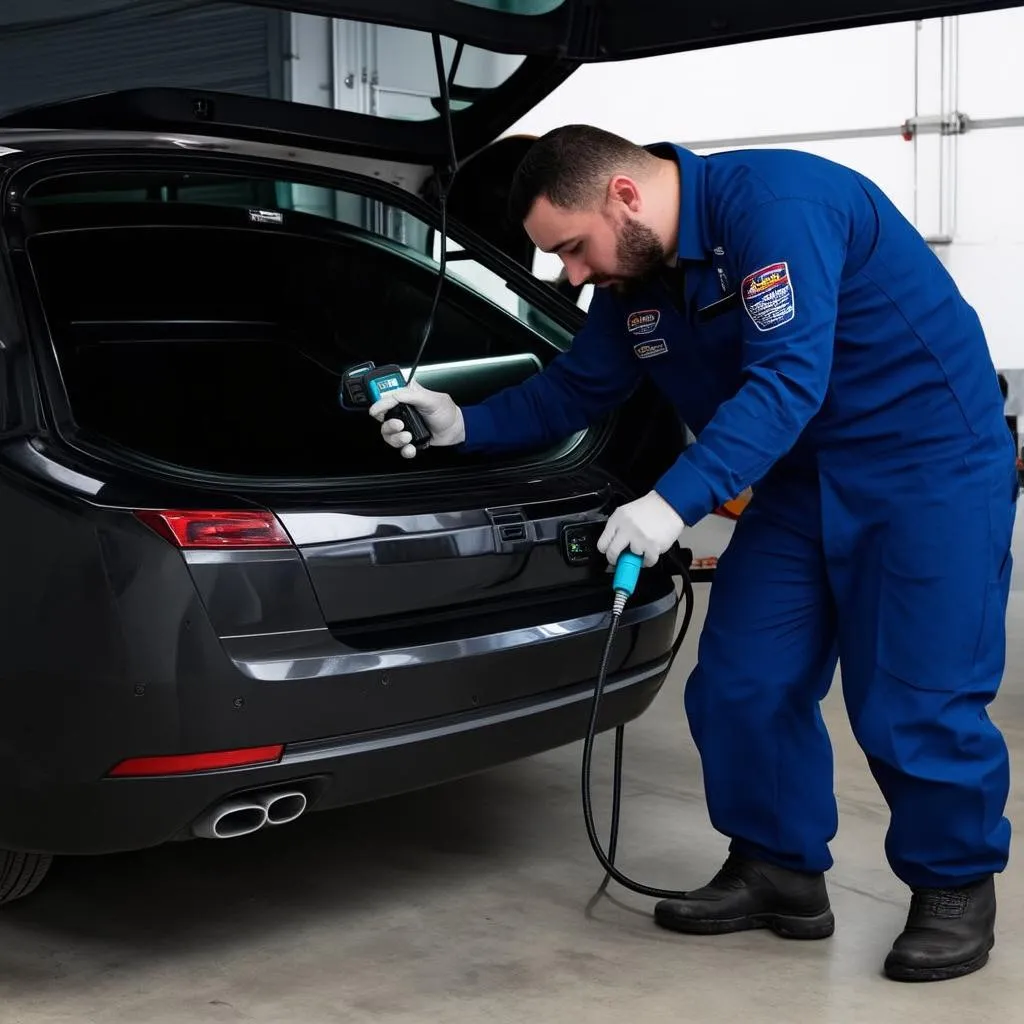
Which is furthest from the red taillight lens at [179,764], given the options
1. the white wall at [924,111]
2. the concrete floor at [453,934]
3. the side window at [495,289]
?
the white wall at [924,111]

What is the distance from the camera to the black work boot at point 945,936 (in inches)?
93.2

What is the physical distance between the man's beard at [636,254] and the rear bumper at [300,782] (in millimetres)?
692

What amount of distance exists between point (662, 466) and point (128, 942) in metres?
1.29

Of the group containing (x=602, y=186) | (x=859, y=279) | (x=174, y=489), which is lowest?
(x=174, y=489)

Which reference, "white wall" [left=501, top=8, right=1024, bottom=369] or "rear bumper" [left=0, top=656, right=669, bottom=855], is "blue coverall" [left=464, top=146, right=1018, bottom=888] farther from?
"white wall" [left=501, top=8, right=1024, bottom=369]

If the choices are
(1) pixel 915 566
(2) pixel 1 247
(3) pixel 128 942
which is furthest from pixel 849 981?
(2) pixel 1 247

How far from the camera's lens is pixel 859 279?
233cm

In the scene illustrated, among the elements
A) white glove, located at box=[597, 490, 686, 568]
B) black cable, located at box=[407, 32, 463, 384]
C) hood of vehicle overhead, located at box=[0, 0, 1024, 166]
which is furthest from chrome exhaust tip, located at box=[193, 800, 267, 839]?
hood of vehicle overhead, located at box=[0, 0, 1024, 166]

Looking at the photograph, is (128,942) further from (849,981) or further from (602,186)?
(602,186)

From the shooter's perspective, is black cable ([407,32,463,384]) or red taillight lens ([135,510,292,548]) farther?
black cable ([407,32,463,384])

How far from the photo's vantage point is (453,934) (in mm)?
2562

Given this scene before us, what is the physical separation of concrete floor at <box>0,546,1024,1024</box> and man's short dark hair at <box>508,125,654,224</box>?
122 cm

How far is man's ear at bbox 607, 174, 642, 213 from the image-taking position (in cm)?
230

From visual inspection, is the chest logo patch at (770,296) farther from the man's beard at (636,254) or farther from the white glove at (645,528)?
the white glove at (645,528)
